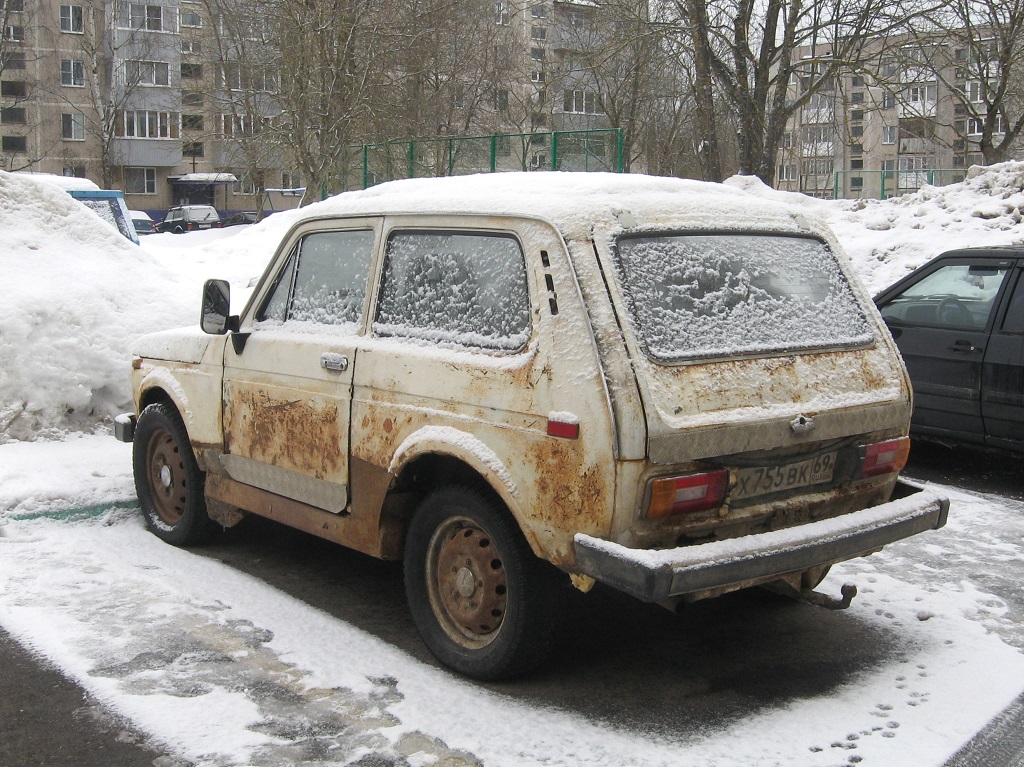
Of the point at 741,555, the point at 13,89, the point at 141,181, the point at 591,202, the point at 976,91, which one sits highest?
the point at 13,89

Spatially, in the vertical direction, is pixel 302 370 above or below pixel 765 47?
below

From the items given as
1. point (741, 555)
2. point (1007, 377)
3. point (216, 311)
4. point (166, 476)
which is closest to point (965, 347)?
point (1007, 377)

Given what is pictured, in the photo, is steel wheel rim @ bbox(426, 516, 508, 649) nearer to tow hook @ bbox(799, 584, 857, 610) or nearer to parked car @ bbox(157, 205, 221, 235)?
tow hook @ bbox(799, 584, 857, 610)

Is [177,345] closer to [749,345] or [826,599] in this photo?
[749,345]

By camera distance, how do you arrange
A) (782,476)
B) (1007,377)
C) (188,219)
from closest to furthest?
(782,476)
(1007,377)
(188,219)

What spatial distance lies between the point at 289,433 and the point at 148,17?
70118mm

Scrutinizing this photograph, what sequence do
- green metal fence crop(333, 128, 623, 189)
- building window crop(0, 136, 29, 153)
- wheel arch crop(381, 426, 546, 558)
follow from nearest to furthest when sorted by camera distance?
wheel arch crop(381, 426, 546, 558) < green metal fence crop(333, 128, 623, 189) < building window crop(0, 136, 29, 153)

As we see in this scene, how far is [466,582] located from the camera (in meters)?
4.21

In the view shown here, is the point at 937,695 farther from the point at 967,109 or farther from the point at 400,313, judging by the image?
the point at 967,109

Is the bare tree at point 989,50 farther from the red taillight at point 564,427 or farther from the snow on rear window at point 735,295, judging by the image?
the red taillight at point 564,427

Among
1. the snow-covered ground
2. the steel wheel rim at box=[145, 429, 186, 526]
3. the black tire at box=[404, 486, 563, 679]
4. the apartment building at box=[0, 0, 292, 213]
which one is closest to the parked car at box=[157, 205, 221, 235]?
the apartment building at box=[0, 0, 292, 213]

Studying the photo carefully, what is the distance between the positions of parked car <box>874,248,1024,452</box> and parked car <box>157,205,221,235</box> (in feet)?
172

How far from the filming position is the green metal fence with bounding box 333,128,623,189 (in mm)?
23109

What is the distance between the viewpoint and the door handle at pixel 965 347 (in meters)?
7.56
